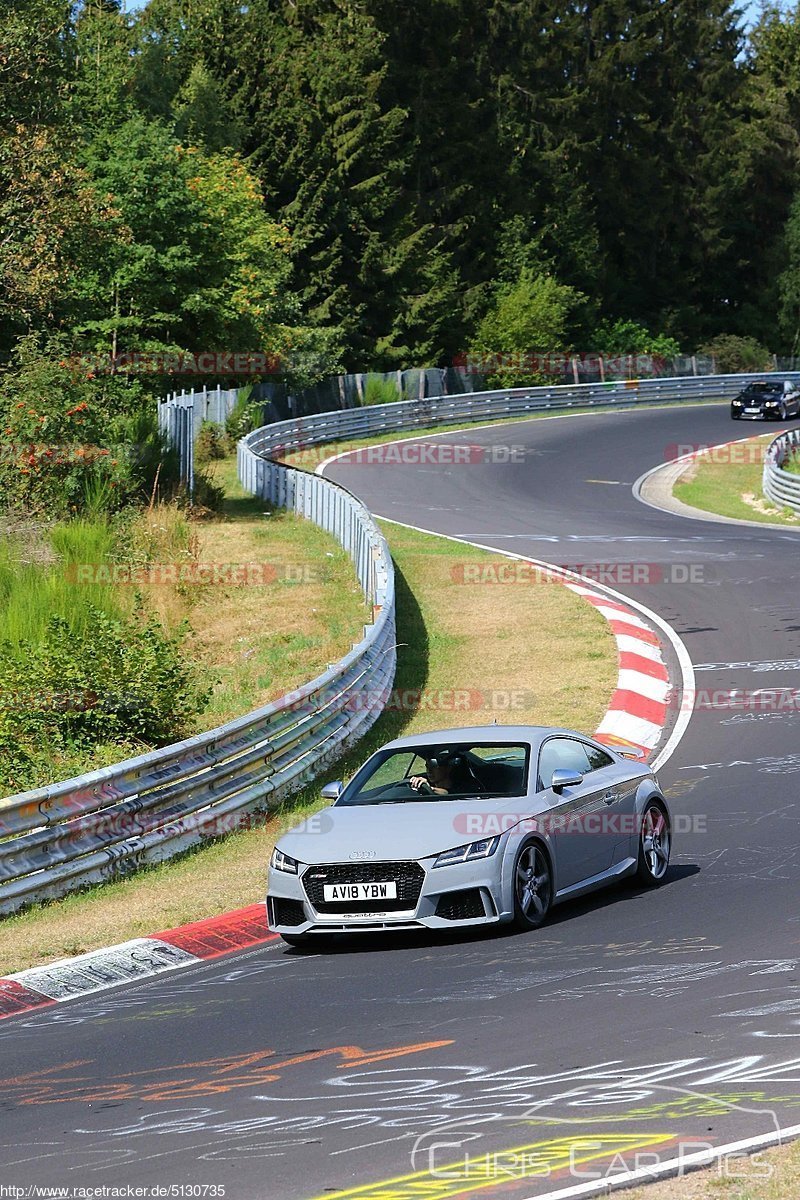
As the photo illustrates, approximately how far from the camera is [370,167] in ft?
247

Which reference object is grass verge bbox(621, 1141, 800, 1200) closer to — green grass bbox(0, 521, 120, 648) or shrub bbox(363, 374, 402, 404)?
green grass bbox(0, 521, 120, 648)

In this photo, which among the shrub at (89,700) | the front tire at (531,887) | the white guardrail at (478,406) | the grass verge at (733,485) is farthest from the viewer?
the white guardrail at (478,406)

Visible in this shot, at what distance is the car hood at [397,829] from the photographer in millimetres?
10227

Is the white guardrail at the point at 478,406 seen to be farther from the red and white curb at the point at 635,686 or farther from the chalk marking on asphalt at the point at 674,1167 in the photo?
the chalk marking on asphalt at the point at 674,1167

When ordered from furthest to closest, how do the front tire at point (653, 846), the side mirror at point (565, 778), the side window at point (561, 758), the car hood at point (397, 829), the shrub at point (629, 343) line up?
1. the shrub at point (629, 343)
2. the front tire at point (653, 846)
3. the side window at point (561, 758)
4. the side mirror at point (565, 778)
5. the car hood at point (397, 829)

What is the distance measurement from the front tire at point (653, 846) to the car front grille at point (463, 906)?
182cm

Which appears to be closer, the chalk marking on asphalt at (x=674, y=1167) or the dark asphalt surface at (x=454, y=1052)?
the chalk marking on asphalt at (x=674, y=1167)

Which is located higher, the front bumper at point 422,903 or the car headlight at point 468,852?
the car headlight at point 468,852

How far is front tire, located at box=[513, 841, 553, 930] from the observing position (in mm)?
10328

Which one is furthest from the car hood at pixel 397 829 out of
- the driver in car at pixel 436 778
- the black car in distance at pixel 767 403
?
the black car in distance at pixel 767 403

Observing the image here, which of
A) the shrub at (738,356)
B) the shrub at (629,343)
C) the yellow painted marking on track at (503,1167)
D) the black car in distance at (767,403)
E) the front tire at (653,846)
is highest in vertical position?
the shrub at (629,343)

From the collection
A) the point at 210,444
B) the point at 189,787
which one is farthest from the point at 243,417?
the point at 189,787

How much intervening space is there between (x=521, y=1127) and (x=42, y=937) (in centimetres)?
582

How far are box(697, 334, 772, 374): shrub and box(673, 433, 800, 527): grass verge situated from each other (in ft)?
108
